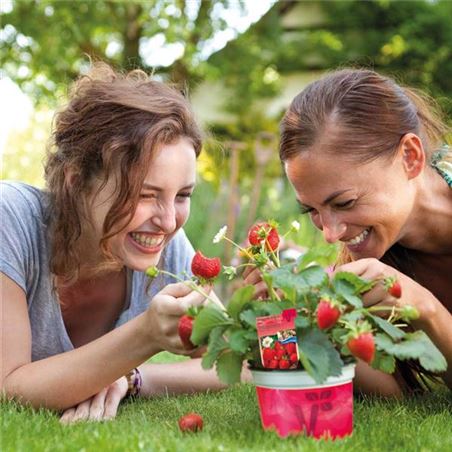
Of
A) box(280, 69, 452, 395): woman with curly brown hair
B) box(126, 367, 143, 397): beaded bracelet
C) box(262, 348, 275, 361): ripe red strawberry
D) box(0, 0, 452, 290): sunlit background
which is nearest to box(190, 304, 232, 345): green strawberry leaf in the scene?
box(262, 348, 275, 361): ripe red strawberry

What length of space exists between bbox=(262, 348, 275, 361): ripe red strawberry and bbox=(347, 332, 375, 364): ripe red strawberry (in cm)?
28

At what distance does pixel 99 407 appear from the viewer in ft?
8.64

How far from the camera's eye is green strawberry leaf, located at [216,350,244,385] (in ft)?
6.75

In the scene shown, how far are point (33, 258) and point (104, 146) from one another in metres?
0.51

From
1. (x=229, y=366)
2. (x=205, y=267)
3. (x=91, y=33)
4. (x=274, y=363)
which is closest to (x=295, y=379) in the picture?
(x=274, y=363)

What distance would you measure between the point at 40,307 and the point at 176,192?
0.72 meters

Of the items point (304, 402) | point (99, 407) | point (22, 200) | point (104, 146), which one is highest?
point (104, 146)

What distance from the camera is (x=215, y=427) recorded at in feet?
7.64

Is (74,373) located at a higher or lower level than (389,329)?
lower

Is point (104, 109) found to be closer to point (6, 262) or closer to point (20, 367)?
point (6, 262)

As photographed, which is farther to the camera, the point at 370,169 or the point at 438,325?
the point at 370,169

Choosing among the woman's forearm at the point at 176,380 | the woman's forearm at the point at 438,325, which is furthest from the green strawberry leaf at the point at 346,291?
the woman's forearm at the point at 176,380

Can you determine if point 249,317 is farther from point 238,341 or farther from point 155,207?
point 155,207

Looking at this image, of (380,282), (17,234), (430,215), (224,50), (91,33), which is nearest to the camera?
(380,282)
